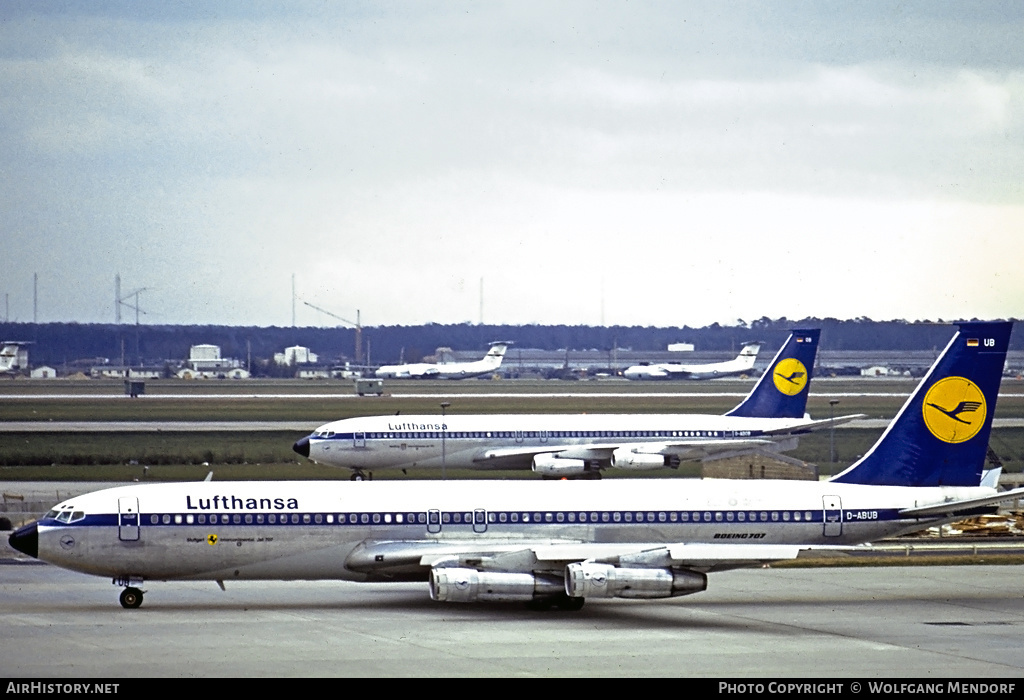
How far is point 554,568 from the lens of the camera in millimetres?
39812

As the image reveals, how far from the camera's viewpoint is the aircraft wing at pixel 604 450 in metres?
76.3

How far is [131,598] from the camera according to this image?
40406mm

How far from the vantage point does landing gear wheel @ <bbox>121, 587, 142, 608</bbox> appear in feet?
132

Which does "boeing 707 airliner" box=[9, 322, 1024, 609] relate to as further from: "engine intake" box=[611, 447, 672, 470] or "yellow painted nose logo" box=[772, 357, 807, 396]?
"yellow painted nose logo" box=[772, 357, 807, 396]

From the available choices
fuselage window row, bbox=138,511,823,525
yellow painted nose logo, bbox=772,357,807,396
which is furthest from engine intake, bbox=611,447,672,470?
fuselage window row, bbox=138,511,823,525

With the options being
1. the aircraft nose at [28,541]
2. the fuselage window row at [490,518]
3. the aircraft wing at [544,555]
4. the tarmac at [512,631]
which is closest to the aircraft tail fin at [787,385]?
the tarmac at [512,631]

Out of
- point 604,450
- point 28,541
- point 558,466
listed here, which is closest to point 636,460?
point 604,450

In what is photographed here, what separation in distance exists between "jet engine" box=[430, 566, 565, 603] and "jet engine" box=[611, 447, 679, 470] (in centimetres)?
Result: 3616

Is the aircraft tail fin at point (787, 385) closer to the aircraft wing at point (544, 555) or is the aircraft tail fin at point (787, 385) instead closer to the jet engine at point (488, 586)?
the aircraft wing at point (544, 555)

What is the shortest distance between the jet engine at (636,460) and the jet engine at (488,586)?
36157 mm

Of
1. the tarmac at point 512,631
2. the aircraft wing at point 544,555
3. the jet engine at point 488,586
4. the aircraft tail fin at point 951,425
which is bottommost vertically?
the tarmac at point 512,631

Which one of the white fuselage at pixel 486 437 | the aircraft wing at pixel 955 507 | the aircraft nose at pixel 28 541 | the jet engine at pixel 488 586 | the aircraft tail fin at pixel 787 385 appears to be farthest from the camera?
the aircraft tail fin at pixel 787 385

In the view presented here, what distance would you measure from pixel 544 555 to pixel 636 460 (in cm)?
3657
